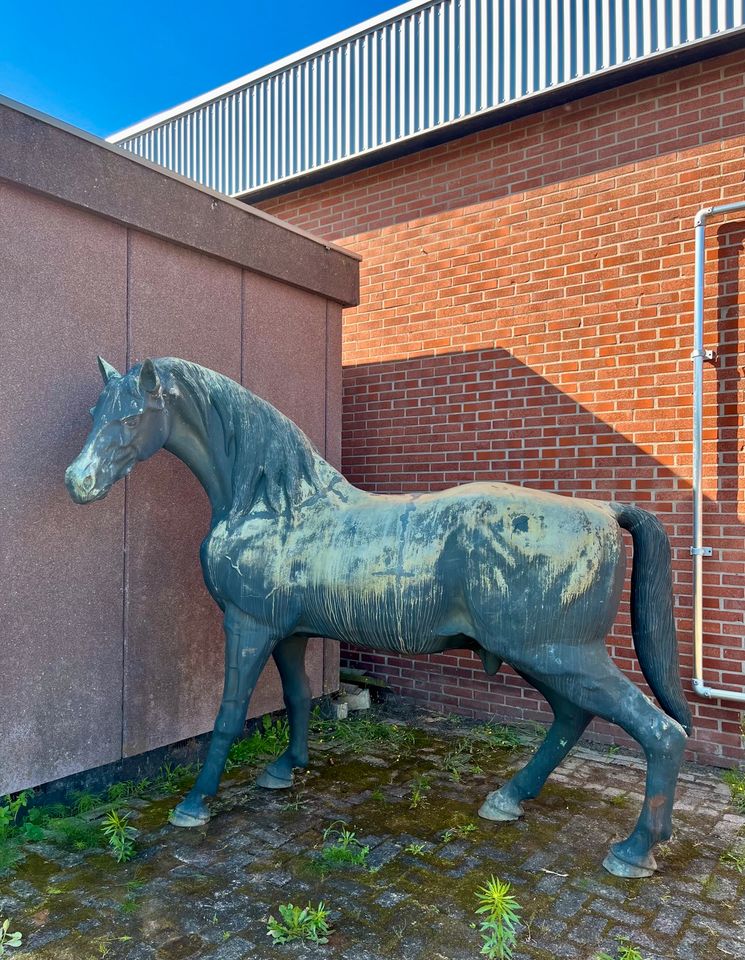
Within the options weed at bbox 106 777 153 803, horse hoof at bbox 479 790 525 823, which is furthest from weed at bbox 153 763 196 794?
horse hoof at bbox 479 790 525 823

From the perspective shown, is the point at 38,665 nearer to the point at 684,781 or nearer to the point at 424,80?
the point at 684,781

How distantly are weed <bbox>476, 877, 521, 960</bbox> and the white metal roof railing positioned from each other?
4.47m

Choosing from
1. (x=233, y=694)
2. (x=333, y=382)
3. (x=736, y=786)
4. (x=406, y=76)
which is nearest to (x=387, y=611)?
(x=233, y=694)

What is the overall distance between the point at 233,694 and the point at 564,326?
10.5 feet

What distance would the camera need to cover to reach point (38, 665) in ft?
10.2

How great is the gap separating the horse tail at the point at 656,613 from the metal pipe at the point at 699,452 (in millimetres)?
1225

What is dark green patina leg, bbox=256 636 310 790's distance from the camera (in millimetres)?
3471

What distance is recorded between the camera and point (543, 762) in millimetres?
3164

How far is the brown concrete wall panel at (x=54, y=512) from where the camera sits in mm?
3047

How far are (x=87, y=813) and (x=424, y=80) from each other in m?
5.21

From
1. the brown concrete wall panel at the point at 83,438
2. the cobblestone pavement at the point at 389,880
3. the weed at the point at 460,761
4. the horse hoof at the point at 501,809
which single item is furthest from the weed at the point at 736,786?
the brown concrete wall panel at the point at 83,438

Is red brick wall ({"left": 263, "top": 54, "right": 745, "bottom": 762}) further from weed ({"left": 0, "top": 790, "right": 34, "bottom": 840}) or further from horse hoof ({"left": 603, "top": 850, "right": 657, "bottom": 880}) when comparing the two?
weed ({"left": 0, "top": 790, "right": 34, "bottom": 840})

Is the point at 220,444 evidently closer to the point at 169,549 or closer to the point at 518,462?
the point at 169,549

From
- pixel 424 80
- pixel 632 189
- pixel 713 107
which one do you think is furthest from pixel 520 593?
pixel 424 80
